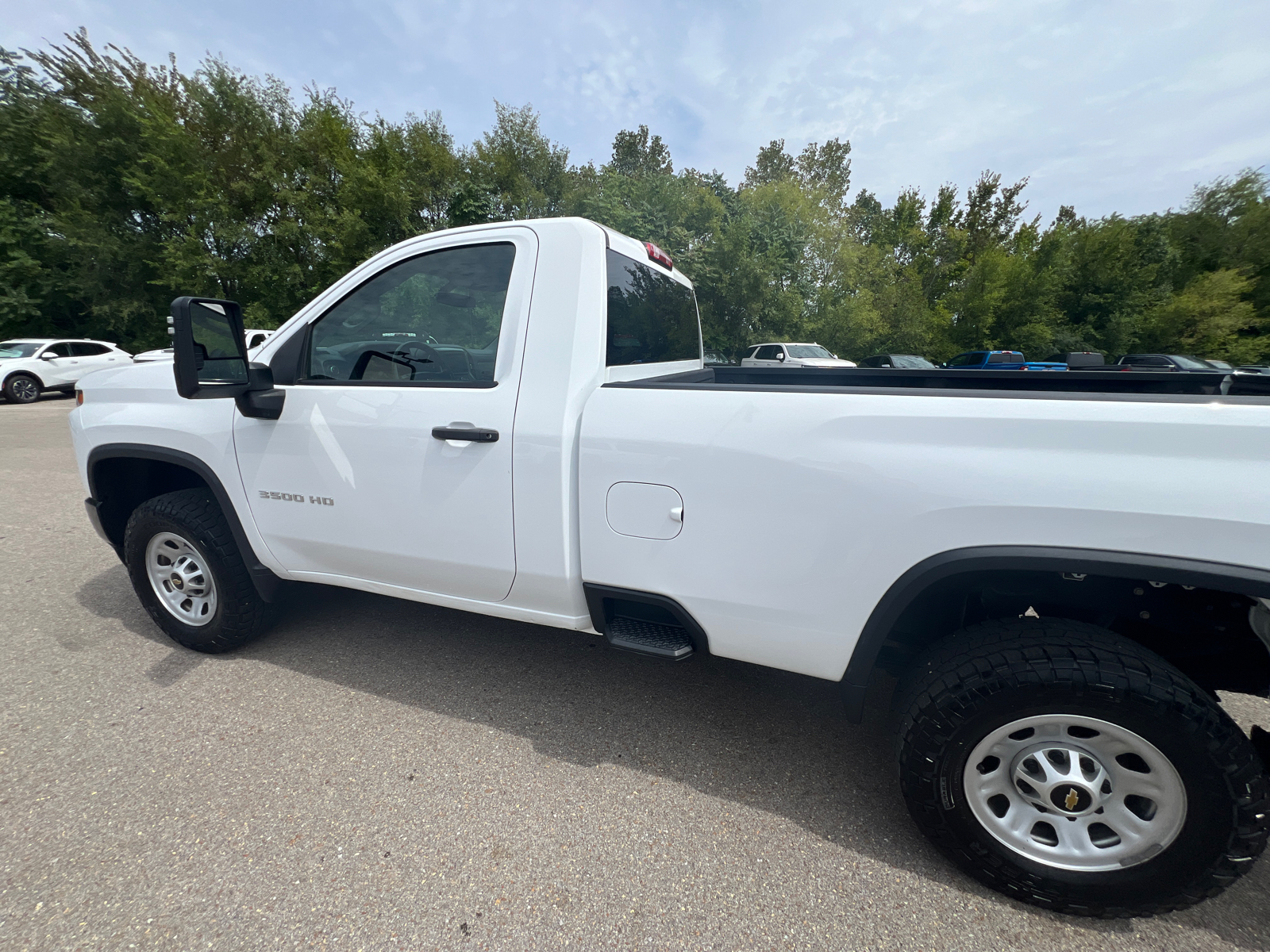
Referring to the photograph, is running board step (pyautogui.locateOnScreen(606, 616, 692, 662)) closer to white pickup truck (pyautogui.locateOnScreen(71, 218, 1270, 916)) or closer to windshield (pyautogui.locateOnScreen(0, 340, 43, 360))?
white pickup truck (pyautogui.locateOnScreen(71, 218, 1270, 916))

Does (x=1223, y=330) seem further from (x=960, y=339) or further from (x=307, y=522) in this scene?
(x=307, y=522)

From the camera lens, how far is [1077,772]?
1588 mm

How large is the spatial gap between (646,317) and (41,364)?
20723 millimetres

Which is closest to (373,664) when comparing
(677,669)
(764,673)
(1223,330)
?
(677,669)

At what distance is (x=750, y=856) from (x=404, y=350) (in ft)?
7.38

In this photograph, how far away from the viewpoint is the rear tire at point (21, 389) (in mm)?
14914

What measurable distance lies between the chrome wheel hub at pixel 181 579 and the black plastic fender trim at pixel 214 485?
0.87 feet

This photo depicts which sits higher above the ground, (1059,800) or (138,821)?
(1059,800)

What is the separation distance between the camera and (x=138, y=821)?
193 cm

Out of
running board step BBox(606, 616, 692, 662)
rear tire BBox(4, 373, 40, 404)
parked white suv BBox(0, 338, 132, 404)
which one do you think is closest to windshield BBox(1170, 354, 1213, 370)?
running board step BBox(606, 616, 692, 662)

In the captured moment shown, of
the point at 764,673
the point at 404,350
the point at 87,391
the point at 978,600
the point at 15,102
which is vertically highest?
the point at 15,102

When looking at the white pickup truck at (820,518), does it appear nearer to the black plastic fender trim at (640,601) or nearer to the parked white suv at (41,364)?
the black plastic fender trim at (640,601)

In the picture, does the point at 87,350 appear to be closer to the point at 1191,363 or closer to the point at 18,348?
the point at 18,348

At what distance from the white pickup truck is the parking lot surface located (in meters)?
0.36
